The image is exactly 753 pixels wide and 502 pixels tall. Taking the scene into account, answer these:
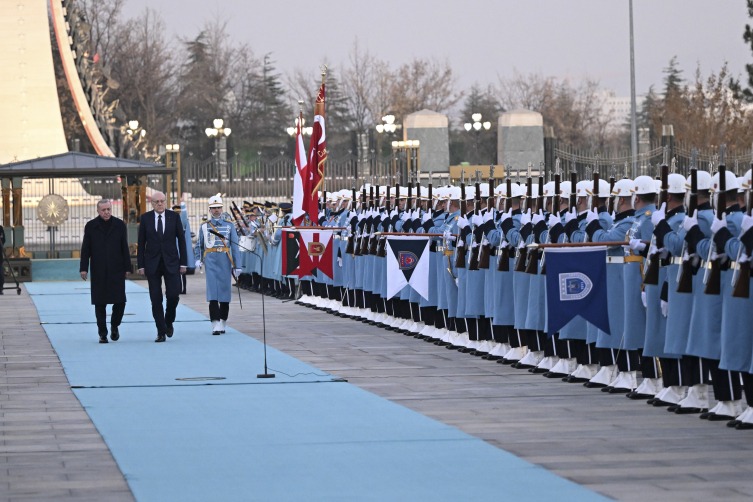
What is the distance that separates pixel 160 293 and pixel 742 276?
1066 cm

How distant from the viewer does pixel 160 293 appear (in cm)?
2083

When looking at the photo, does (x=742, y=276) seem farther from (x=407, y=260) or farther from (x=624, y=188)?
(x=407, y=260)

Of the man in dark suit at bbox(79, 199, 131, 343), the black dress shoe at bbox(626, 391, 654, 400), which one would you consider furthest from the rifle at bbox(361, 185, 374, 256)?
the black dress shoe at bbox(626, 391, 654, 400)

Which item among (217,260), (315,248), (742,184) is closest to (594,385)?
(742,184)

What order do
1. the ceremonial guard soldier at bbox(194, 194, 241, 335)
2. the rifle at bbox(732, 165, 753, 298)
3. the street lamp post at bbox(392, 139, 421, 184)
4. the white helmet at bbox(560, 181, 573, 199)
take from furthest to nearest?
1. the street lamp post at bbox(392, 139, 421, 184)
2. the ceremonial guard soldier at bbox(194, 194, 241, 335)
3. the white helmet at bbox(560, 181, 573, 199)
4. the rifle at bbox(732, 165, 753, 298)

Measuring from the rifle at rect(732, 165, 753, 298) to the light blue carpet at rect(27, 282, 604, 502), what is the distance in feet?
7.30

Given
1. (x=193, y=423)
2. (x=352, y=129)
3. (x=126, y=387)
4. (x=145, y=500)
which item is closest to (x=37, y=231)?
(x=126, y=387)

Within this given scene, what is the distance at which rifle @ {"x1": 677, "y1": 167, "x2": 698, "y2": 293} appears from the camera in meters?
12.5

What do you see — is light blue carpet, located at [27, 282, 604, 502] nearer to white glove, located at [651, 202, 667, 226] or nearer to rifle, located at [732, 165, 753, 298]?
rifle, located at [732, 165, 753, 298]

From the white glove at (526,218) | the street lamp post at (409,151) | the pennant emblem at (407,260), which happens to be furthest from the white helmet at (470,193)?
the street lamp post at (409,151)

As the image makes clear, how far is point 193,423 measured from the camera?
12617 millimetres

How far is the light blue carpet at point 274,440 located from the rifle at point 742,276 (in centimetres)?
222

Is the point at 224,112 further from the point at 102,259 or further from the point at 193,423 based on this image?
the point at 193,423

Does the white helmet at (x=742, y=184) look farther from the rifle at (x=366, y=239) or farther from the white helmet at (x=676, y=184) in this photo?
the rifle at (x=366, y=239)
